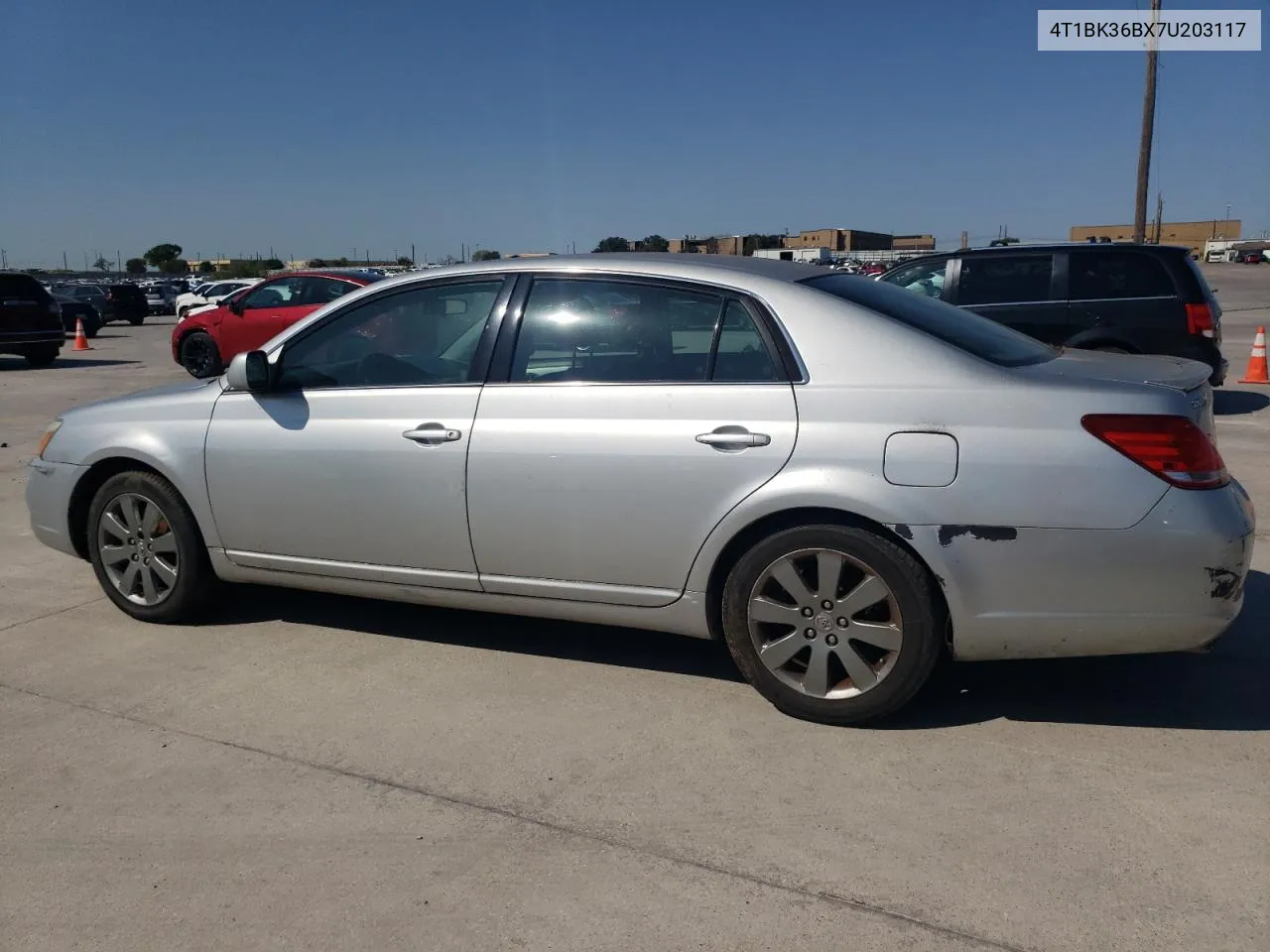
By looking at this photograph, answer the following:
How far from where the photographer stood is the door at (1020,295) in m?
10.2

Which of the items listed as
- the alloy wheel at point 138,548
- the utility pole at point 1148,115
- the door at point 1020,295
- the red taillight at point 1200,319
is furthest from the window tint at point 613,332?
the utility pole at point 1148,115

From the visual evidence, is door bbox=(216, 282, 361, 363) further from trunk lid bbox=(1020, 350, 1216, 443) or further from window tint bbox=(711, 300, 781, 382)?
trunk lid bbox=(1020, 350, 1216, 443)

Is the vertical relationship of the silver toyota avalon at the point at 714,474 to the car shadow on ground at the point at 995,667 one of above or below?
above

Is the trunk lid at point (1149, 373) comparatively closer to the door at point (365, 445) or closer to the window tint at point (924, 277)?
the door at point (365, 445)

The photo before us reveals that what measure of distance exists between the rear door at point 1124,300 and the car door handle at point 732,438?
23.6ft

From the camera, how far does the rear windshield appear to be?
12.9ft

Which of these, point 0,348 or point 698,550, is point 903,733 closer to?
point 698,550

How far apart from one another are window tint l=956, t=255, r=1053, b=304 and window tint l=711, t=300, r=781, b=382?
23.1 feet

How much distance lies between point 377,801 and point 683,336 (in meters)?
1.91

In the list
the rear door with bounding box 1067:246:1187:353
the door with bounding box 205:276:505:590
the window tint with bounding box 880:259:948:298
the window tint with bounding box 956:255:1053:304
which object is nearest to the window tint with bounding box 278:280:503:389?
the door with bounding box 205:276:505:590

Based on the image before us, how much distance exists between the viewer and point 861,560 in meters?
3.67

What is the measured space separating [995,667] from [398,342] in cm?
276

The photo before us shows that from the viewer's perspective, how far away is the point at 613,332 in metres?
4.18

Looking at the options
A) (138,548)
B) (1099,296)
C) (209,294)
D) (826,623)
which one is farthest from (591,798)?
(209,294)
